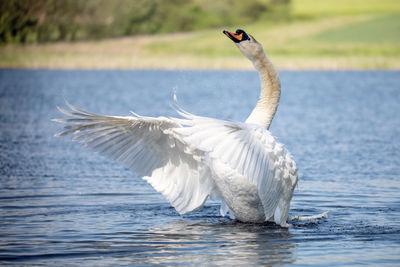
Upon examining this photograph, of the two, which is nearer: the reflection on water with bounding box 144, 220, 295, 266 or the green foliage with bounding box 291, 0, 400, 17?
the reflection on water with bounding box 144, 220, 295, 266

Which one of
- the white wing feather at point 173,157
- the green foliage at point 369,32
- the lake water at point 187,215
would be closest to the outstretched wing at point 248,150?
the white wing feather at point 173,157

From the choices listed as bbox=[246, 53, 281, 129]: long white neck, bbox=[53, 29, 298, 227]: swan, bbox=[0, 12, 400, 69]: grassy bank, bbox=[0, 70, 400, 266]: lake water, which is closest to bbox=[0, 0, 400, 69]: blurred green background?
bbox=[0, 12, 400, 69]: grassy bank

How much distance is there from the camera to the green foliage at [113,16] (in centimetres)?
7462

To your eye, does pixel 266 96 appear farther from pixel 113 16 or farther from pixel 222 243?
pixel 113 16

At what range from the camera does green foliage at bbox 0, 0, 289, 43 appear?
74625 millimetres

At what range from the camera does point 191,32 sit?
85.8m

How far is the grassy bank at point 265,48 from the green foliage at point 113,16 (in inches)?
138

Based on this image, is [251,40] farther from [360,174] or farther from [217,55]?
[217,55]

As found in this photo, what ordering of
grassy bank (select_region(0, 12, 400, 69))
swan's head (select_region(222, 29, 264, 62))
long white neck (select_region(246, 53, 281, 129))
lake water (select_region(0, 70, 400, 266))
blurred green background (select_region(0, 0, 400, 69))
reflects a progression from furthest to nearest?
blurred green background (select_region(0, 0, 400, 69))
grassy bank (select_region(0, 12, 400, 69))
swan's head (select_region(222, 29, 264, 62))
long white neck (select_region(246, 53, 281, 129))
lake water (select_region(0, 70, 400, 266))

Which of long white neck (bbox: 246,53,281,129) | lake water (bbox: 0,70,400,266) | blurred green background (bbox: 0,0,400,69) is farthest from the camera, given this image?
blurred green background (bbox: 0,0,400,69)

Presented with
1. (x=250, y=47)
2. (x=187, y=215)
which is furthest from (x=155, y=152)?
(x=250, y=47)

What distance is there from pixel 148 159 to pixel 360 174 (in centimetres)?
553

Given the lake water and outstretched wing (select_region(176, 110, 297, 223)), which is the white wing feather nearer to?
outstretched wing (select_region(176, 110, 297, 223))

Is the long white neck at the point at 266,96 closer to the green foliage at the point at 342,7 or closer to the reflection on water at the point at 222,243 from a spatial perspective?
the reflection on water at the point at 222,243
